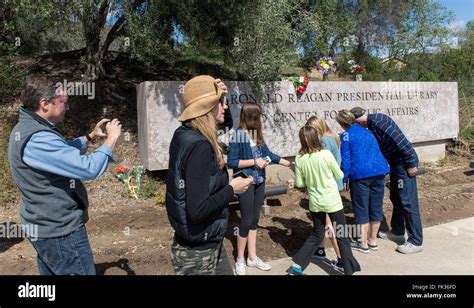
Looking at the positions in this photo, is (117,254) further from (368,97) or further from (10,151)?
(368,97)

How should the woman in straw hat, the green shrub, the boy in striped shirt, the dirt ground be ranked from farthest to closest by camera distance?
the green shrub < the boy in striped shirt < the dirt ground < the woman in straw hat

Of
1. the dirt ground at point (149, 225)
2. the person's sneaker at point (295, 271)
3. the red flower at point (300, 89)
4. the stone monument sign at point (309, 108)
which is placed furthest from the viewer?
the red flower at point (300, 89)

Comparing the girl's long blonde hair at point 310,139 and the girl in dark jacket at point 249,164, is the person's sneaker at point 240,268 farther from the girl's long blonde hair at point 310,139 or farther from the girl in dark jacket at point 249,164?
the girl's long blonde hair at point 310,139

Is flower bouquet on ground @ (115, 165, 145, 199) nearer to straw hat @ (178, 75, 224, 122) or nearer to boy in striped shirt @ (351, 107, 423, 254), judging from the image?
boy in striped shirt @ (351, 107, 423, 254)

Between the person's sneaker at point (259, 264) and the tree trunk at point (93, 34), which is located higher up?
the tree trunk at point (93, 34)

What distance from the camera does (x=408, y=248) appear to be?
4699mm

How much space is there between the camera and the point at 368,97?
8516mm

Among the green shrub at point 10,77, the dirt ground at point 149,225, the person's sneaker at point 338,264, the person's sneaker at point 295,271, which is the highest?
the green shrub at point 10,77

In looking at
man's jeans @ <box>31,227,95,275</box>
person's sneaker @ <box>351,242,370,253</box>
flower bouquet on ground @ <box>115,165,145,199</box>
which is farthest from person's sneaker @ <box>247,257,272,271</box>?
flower bouquet on ground @ <box>115,165,145,199</box>

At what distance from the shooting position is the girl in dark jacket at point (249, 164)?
3947mm

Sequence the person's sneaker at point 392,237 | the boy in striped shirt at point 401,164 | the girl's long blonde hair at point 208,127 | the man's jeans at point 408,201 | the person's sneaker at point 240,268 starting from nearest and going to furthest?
the girl's long blonde hair at point 208,127, the person's sneaker at point 240,268, the boy in striped shirt at point 401,164, the man's jeans at point 408,201, the person's sneaker at point 392,237

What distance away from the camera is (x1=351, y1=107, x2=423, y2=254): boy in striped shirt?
4.57 m

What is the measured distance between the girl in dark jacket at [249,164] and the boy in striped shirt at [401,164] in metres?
1.28

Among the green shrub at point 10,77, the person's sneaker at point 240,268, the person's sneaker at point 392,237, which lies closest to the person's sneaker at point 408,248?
the person's sneaker at point 392,237
